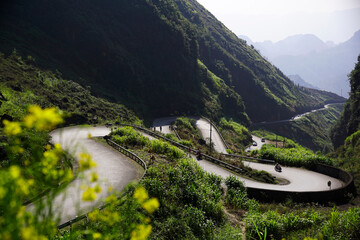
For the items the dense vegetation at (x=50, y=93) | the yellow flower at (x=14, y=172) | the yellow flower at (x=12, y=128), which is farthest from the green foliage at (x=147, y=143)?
the yellow flower at (x=14, y=172)

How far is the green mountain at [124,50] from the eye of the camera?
52.8 m

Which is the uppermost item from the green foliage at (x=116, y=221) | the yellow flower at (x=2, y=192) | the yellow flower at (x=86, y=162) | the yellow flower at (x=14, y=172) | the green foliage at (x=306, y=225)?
the yellow flower at (x=86, y=162)

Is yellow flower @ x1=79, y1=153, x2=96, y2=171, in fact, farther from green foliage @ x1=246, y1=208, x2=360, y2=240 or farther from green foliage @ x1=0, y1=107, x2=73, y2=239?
green foliage @ x1=246, y1=208, x2=360, y2=240

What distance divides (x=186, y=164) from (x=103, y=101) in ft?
116

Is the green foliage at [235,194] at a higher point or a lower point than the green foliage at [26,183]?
lower

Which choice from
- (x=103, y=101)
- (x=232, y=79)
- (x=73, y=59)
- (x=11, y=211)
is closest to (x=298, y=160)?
(x=11, y=211)

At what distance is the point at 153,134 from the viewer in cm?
3153

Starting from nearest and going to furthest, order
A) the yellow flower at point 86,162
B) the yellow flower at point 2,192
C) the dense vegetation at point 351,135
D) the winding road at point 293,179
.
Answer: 1. the yellow flower at point 2,192
2. the yellow flower at point 86,162
3. the winding road at point 293,179
4. the dense vegetation at point 351,135

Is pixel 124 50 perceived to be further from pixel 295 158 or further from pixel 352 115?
pixel 352 115

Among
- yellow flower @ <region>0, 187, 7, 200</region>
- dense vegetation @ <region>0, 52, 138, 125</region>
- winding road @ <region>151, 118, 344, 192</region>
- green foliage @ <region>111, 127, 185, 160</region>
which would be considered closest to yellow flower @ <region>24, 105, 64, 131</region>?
yellow flower @ <region>0, 187, 7, 200</region>

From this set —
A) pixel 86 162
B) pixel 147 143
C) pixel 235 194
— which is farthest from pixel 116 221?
pixel 147 143

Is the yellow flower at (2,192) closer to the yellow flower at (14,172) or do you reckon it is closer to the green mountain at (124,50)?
the yellow flower at (14,172)

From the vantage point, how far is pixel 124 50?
2581 inches

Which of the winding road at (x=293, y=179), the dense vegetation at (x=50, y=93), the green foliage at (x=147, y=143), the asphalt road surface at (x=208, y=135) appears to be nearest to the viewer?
the winding road at (x=293, y=179)
